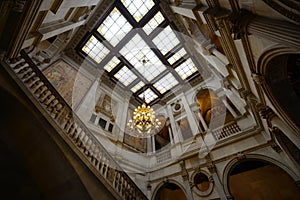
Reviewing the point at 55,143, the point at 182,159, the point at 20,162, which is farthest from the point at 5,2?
the point at 182,159

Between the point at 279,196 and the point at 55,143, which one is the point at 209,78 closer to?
the point at 279,196

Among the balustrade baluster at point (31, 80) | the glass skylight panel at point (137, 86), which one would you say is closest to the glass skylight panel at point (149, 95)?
the glass skylight panel at point (137, 86)

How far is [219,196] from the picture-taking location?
5.57m

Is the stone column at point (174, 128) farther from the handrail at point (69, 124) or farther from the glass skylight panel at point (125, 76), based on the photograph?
the handrail at point (69, 124)

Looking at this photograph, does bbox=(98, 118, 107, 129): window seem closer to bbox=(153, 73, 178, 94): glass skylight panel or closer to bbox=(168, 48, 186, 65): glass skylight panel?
bbox=(153, 73, 178, 94): glass skylight panel

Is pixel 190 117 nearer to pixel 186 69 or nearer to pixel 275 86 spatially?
pixel 186 69

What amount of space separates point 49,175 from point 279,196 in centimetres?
957

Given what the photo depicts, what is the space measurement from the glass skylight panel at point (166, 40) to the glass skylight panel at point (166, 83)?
83.3 inches

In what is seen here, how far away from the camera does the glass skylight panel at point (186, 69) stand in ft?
36.0

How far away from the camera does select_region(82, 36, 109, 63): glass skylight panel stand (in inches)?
382

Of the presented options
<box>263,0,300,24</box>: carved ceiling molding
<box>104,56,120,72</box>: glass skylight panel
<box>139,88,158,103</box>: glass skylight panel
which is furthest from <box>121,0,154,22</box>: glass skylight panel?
<box>263,0,300,24</box>: carved ceiling molding

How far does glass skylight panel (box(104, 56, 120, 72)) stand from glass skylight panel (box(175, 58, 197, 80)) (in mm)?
4599

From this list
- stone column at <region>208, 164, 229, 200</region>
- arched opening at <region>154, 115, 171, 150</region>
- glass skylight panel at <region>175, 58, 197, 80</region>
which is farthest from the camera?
arched opening at <region>154, 115, 171, 150</region>

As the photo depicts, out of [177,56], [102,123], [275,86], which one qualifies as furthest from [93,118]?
[275,86]
